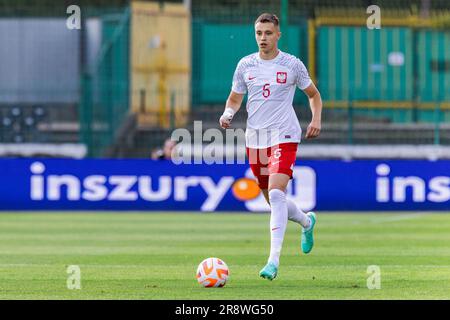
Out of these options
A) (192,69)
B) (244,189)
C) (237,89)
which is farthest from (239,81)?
(192,69)

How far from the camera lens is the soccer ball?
38.3 feet

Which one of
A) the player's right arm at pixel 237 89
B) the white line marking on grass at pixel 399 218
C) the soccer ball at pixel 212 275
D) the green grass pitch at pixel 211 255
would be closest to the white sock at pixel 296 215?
the green grass pitch at pixel 211 255

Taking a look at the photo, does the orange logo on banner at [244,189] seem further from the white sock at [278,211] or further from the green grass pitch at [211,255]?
the white sock at [278,211]

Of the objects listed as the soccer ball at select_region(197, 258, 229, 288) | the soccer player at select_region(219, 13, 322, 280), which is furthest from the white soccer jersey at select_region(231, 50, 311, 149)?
the soccer ball at select_region(197, 258, 229, 288)

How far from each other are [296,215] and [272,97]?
130 centimetres

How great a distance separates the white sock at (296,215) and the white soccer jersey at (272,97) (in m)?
0.70

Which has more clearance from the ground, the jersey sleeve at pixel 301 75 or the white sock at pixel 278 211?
the jersey sleeve at pixel 301 75

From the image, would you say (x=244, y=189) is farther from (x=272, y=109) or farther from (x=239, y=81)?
(x=272, y=109)

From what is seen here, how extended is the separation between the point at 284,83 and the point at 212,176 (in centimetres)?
1211

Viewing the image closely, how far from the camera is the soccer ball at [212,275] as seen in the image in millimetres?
11664

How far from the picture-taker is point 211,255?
15453 millimetres

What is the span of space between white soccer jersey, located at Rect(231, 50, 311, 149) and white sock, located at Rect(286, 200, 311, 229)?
70cm
